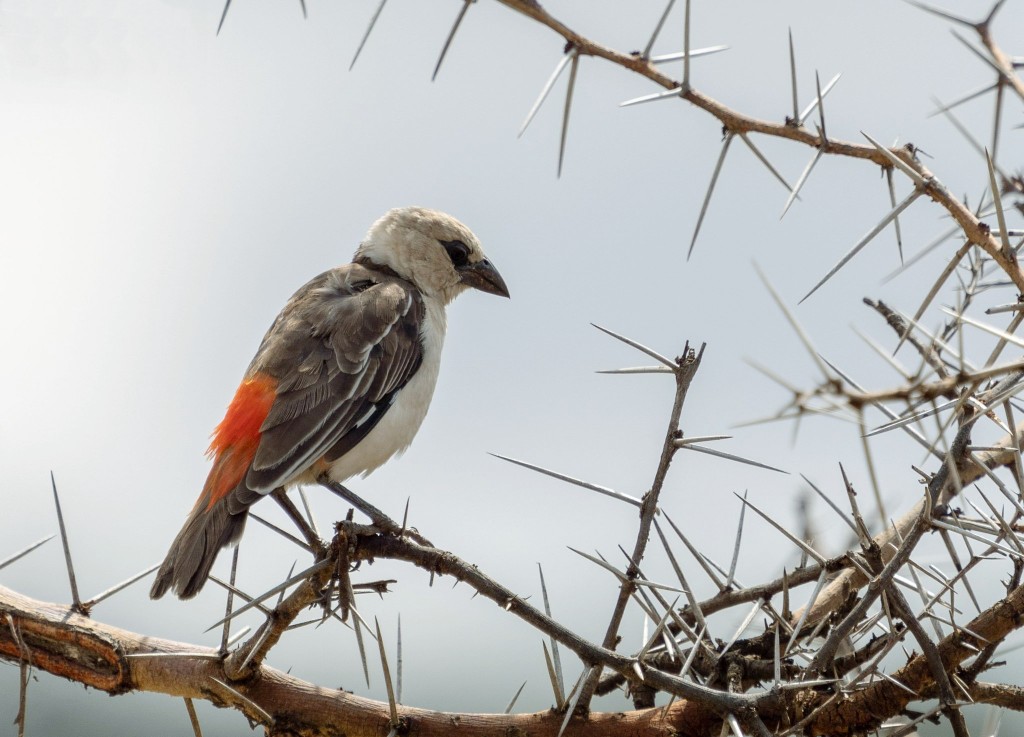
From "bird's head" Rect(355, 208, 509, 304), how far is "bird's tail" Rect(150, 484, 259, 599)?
7.58 ft

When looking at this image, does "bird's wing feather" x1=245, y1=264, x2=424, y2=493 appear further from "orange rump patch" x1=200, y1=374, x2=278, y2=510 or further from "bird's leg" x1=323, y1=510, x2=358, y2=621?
"bird's leg" x1=323, y1=510, x2=358, y2=621

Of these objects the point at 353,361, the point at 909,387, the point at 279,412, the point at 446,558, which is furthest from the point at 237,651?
the point at 909,387

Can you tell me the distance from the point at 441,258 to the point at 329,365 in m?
1.57

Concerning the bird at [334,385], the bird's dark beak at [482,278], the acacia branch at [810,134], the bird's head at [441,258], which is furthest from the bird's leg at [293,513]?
the acacia branch at [810,134]

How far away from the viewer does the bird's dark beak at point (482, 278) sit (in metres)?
5.94

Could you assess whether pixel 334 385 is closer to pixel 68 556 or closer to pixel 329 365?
pixel 329 365

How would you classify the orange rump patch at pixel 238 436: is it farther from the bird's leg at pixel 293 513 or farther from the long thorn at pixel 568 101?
the long thorn at pixel 568 101

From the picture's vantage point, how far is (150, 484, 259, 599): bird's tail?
11.8 ft

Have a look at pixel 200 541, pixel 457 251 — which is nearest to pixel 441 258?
pixel 457 251

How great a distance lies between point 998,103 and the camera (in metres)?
2.13

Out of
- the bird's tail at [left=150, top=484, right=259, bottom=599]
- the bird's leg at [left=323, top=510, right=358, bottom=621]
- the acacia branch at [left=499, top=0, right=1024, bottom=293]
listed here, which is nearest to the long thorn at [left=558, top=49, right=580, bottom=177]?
the acacia branch at [left=499, top=0, right=1024, bottom=293]

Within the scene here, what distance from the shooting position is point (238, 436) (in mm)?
4223

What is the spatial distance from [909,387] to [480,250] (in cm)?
493

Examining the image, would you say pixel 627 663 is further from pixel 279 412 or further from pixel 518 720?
pixel 279 412
